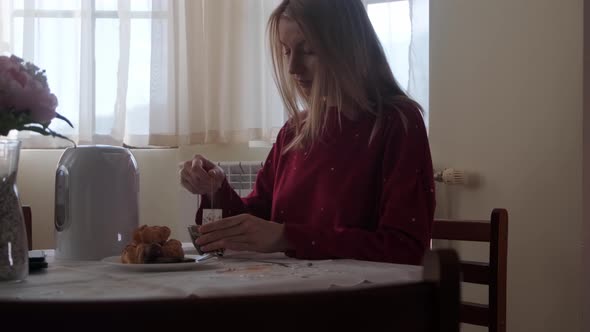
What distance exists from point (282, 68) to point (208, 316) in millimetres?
1267

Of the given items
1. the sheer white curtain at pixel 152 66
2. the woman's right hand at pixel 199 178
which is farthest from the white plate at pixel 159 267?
the sheer white curtain at pixel 152 66

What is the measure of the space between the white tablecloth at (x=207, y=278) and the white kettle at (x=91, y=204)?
0.28ft

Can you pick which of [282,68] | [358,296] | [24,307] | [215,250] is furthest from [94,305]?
[282,68]

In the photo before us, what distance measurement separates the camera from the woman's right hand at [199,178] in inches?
58.6

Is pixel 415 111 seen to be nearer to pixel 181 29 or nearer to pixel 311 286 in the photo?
pixel 311 286

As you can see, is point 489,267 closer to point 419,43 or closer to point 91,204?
point 91,204

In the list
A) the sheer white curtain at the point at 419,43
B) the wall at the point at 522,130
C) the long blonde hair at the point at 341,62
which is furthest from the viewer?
the sheer white curtain at the point at 419,43

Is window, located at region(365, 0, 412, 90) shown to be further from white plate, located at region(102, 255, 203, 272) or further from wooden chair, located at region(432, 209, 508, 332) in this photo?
white plate, located at region(102, 255, 203, 272)

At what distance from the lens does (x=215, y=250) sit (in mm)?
1286

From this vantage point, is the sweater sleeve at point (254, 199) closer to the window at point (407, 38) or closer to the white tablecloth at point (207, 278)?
the white tablecloth at point (207, 278)

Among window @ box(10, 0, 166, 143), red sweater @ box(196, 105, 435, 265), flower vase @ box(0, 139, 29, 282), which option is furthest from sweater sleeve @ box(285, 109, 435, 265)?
window @ box(10, 0, 166, 143)

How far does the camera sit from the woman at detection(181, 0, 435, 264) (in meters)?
1.26

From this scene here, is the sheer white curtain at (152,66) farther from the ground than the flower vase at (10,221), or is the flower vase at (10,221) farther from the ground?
the sheer white curtain at (152,66)

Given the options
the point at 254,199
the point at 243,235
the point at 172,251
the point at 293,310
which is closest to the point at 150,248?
the point at 172,251
